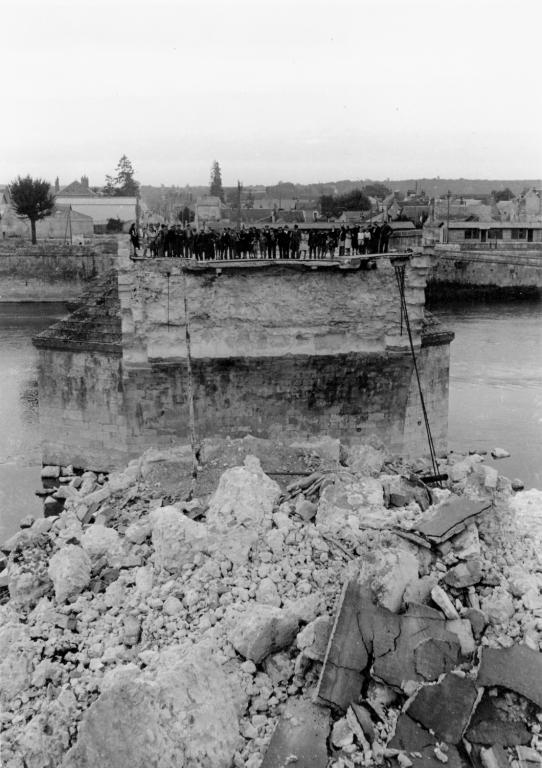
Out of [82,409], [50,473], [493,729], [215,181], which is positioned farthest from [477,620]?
[215,181]

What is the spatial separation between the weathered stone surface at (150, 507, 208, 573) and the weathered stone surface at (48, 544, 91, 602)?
0.71 metres

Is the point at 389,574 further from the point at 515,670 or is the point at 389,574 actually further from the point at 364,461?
the point at 364,461

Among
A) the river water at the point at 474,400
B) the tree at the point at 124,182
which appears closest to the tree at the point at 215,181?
the tree at the point at 124,182

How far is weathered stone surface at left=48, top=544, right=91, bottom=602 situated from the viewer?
6.87 metres

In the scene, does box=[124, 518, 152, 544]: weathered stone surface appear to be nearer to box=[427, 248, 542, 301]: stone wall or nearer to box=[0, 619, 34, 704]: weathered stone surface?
box=[0, 619, 34, 704]: weathered stone surface

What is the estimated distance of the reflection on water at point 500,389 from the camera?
1581 centimetres

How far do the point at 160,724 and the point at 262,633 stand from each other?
3.36ft

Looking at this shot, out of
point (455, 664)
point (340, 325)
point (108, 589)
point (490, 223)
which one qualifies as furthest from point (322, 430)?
point (490, 223)

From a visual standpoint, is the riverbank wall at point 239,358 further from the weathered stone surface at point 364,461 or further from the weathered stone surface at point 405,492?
the weathered stone surface at point 405,492

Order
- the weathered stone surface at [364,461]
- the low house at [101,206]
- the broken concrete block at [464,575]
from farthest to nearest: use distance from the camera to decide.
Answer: the low house at [101,206], the weathered stone surface at [364,461], the broken concrete block at [464,575]

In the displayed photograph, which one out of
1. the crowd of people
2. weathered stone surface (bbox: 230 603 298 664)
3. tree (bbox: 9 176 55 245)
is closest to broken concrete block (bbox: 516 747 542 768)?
weathered stone surface (bbox: 230 603 298 664)

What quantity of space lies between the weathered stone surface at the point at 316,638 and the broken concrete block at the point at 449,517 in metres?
1.38

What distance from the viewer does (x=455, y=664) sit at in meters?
5.42

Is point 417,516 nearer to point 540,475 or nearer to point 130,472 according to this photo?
point 130,472
